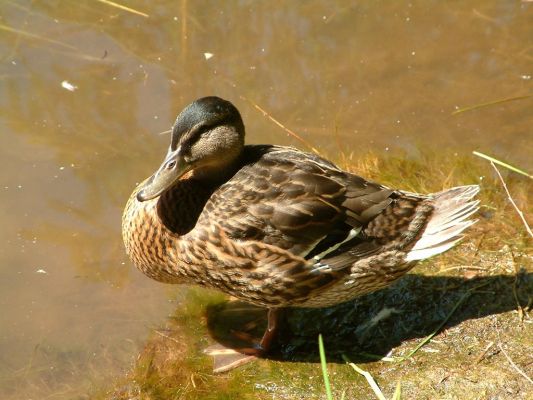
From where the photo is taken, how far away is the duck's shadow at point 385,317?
4348 mm

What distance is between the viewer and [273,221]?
3889 millimetres

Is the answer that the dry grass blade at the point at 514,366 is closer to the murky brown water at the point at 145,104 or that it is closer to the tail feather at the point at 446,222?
the tail feather at the point at 446,222

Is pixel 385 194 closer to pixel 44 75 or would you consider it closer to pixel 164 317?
pixel 164 317

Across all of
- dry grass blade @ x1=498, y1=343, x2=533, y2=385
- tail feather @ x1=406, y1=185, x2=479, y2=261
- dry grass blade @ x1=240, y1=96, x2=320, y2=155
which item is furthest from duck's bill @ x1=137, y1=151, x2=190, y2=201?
dry grass blade @ x1=498, y1=343, x2=533, y2=385

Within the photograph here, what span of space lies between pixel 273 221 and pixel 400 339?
43.4 inches

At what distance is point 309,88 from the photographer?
6.06 meters

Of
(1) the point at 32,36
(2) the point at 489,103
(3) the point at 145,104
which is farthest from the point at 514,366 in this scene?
(1) the point at 32,36

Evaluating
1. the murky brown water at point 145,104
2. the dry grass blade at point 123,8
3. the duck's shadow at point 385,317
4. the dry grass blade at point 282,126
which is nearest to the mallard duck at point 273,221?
the duck's shadow at point 385,317

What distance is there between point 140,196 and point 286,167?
0.79 metres

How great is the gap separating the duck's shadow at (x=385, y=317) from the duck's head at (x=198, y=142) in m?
1.16

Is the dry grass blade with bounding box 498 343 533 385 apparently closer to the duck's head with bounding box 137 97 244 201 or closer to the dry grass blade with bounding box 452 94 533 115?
the duck's head with bounding box 137 97 244 201

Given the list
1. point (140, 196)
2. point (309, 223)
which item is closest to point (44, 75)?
point (140, 196)

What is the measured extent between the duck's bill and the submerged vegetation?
1107 mm

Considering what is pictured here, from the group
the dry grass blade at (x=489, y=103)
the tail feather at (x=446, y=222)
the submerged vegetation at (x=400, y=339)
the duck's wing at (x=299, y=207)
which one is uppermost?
the duck's wing at (x=299, y=207)
